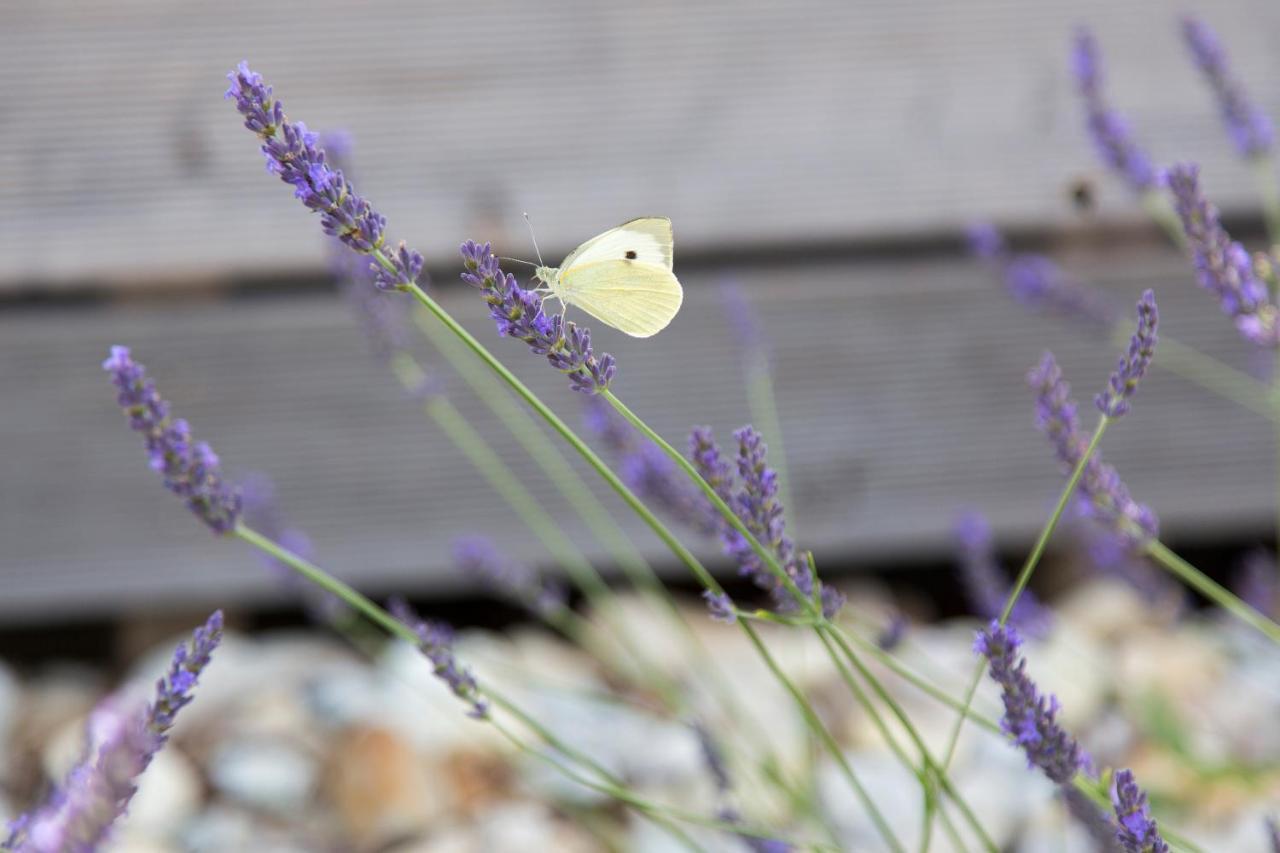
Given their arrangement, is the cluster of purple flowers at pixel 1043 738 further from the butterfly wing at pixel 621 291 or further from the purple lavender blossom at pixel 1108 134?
the purple lavender blossom at pixel 1108 134

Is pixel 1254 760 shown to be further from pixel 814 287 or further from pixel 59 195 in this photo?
pixel 59 195

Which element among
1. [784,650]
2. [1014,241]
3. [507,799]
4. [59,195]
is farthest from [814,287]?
[59,195]

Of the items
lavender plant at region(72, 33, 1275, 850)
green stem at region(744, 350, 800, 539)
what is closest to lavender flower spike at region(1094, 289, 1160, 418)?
lavender plant at region(72, 33, 1275, 850)

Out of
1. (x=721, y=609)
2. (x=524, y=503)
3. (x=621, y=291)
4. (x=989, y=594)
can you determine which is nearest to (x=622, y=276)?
(x=621, y=291)

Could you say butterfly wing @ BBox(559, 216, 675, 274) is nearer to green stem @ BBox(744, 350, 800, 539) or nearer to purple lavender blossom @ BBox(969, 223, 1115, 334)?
purple lavender blossom @ BBox(969, 223, 1115, 334)

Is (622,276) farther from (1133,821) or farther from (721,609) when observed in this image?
(1133,821)

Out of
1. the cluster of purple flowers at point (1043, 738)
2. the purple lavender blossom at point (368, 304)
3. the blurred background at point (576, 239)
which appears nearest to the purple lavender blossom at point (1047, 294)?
the blurred background at point (576, 239)
